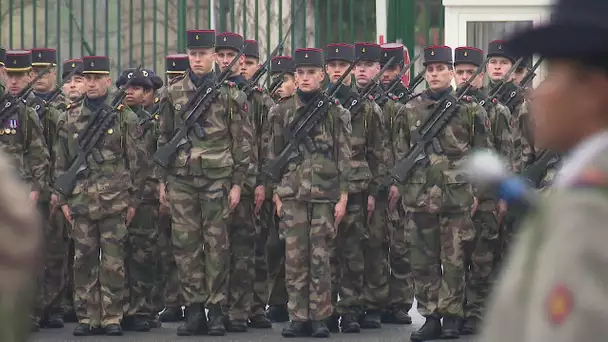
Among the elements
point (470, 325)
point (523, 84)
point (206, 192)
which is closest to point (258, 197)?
point (206, 192)

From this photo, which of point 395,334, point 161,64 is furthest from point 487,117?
point 161,64

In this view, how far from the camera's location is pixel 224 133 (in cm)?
1038

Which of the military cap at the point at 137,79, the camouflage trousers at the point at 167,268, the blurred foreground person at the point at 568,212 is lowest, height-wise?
the camouflage trousers at the point at 167,268

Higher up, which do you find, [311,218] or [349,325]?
[311,218]

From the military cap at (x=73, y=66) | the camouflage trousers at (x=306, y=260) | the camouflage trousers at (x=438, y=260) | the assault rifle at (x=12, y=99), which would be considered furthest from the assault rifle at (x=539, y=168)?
the assault rifle at (x=12, y=99)

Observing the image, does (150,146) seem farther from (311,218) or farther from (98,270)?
(311,218)

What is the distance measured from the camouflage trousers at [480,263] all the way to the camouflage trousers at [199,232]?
68.6 inches

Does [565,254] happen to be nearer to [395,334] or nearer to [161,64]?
[395,334]

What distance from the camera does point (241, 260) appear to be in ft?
35.9

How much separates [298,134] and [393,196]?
3.62ft

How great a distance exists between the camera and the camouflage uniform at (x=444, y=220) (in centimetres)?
1029

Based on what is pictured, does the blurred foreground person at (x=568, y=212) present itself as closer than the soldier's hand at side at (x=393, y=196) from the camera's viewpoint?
Yes

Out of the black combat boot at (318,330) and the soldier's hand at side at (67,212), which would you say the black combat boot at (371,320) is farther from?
the soldier's hand at side at (67,212)

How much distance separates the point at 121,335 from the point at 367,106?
7.94 ft
